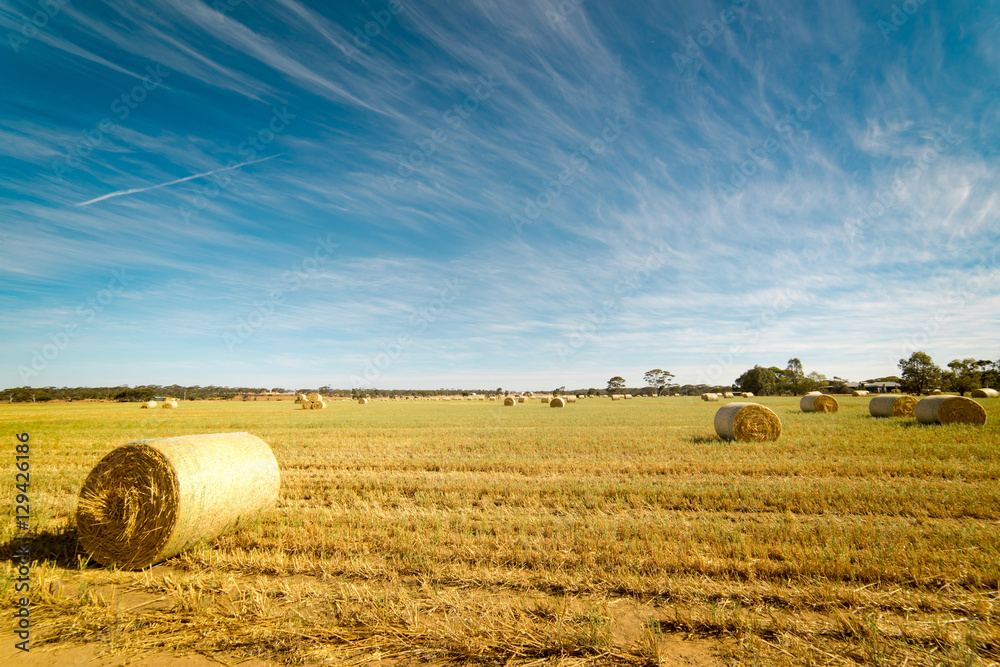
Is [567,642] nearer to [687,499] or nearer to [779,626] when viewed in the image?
[779,626]

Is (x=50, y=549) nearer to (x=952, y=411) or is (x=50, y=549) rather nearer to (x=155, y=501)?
(x=155, y=501)

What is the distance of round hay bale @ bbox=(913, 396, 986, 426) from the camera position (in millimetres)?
17391

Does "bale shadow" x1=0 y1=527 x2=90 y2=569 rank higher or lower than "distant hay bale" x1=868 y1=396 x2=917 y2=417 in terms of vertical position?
lower

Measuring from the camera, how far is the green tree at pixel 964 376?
67.4m

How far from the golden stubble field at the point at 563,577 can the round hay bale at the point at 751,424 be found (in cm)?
533

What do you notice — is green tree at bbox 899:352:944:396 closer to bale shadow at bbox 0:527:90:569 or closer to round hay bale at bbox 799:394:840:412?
round hay bale at bbox 799:394:840:412

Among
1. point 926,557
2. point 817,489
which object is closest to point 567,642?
point 926,557

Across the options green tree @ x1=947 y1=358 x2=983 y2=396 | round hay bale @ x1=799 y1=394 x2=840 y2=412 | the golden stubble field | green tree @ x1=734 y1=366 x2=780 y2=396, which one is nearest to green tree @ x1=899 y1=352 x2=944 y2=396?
green tree @ x1=947 y1=358 x2=983 y2=396

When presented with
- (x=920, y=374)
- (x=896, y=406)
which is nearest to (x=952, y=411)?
(x=896, y=406)

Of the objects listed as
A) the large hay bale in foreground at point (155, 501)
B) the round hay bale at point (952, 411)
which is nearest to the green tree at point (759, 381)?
the round hay bale at point (952, 411)

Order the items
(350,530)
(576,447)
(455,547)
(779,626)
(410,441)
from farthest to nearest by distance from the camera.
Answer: (410,441)
(576,447)
(350,530)
(455,547)
(779,626)

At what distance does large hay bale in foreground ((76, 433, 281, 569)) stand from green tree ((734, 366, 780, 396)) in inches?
4465

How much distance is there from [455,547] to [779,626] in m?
3.35

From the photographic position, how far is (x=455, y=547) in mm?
5488
